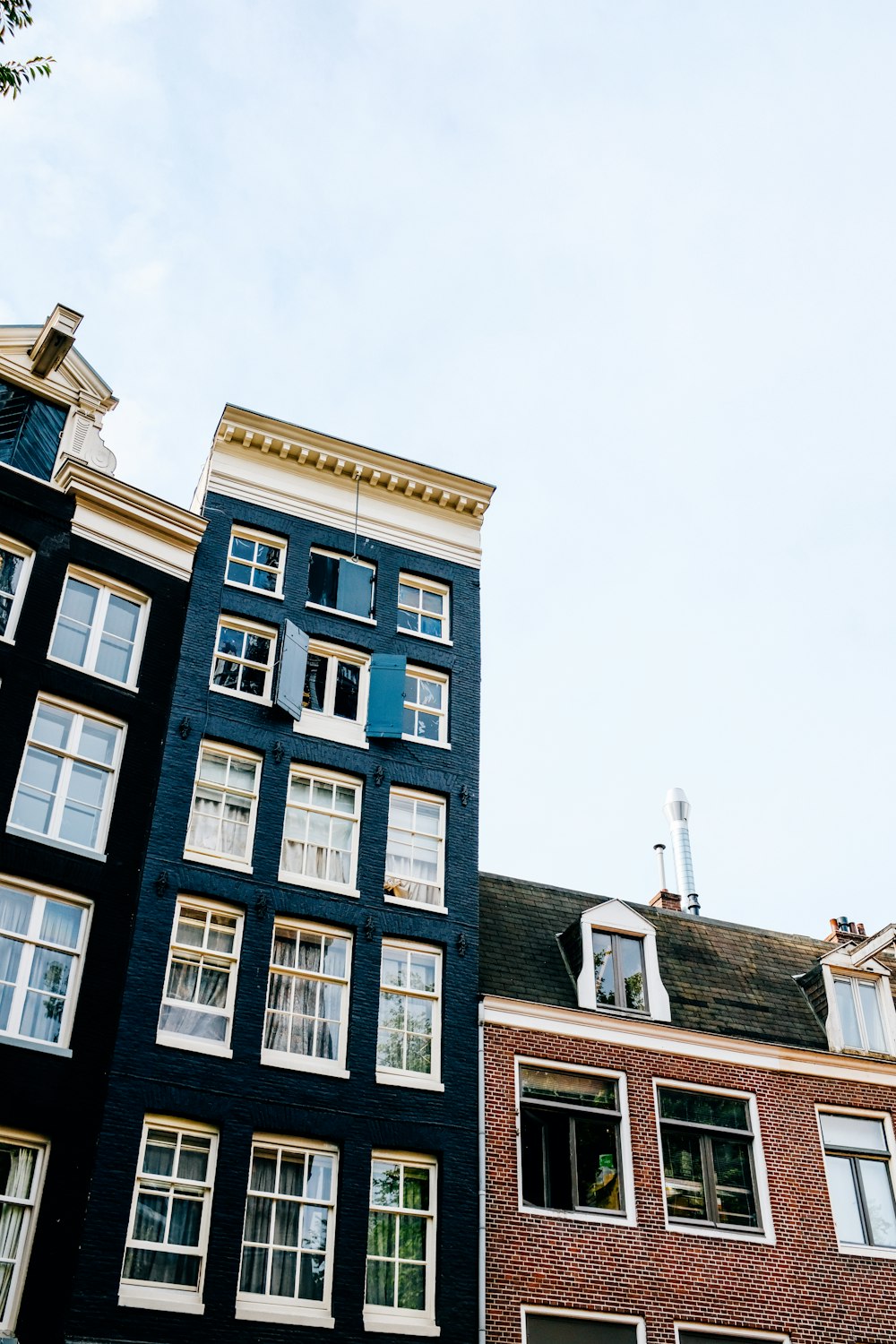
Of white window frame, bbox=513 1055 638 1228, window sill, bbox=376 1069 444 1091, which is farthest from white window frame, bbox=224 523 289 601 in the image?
white window frame, bbox=513 1055 638 1228

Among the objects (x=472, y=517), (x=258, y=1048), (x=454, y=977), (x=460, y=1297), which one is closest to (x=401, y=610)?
(x=472, y=517)

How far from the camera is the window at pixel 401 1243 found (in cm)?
2008

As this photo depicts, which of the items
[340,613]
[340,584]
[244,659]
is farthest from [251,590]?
[340,584]

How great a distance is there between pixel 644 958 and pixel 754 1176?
435cm

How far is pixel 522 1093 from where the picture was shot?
22750 millimetres

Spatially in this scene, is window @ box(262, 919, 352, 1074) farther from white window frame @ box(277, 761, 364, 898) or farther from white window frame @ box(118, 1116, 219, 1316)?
white window frame @ box(118, 1116, 219, 1316)

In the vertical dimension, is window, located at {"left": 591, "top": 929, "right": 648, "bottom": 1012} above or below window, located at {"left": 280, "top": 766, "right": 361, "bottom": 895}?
below

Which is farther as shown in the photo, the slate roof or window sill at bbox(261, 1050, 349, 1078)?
the slate roof

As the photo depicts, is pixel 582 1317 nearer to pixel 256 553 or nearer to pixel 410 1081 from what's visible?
pixel 410 1081

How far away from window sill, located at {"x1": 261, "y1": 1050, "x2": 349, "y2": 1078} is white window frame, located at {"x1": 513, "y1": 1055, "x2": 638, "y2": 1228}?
Answer: 3.29 meters

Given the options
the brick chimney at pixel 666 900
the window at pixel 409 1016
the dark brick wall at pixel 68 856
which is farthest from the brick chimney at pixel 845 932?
the dark brick wall at pixel 68 856

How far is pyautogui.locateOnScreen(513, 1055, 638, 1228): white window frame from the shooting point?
21.7 meters

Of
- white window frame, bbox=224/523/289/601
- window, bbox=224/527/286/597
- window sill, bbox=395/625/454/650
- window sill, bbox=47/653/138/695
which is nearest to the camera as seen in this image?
window sill, bbox=47/653/138/695

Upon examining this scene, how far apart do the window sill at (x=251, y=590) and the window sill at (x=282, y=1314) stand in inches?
496
